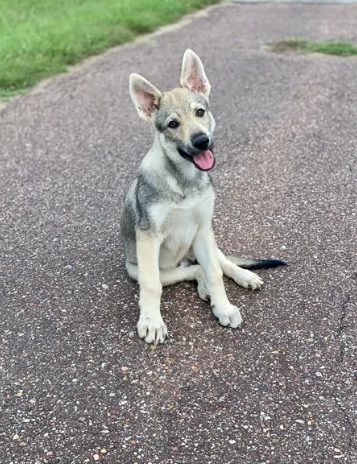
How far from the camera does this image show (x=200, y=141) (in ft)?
11.8

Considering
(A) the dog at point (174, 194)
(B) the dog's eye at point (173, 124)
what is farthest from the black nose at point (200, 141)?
(B) the dog's eye at point (173, 124)

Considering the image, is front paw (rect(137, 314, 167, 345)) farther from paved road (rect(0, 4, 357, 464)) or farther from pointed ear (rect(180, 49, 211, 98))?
pointed ear (rect(180, 49, 211, 98))

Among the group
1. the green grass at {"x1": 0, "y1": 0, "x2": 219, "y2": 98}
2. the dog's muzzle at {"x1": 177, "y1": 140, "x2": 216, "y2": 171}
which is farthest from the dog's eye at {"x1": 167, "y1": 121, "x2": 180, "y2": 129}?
the green grass at {"x1": 0, "y1": 0, "x2": 219, "y2": 98}

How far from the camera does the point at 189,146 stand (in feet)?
11.9

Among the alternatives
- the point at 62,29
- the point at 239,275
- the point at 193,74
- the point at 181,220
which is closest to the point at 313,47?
the point at 62,29

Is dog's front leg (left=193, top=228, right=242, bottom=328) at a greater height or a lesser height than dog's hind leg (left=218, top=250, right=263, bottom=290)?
greater

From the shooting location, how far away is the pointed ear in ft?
13.1

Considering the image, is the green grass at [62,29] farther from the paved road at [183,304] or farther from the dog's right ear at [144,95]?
the dog's right ear at [144,95]

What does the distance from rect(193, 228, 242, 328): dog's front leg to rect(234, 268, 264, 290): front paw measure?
25cm

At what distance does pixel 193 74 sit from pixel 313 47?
6.30 meters

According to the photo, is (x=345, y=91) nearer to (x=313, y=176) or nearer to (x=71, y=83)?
(x=313, y=176)

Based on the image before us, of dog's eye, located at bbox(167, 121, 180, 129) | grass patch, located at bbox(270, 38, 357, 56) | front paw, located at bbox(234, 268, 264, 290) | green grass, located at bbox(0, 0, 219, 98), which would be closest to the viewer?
dog's eye, located at bbox(167, 121, 180, 129)

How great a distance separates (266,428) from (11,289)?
208 cm

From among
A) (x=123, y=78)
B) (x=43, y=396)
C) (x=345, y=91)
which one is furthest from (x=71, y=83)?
(x=43, y=396)
